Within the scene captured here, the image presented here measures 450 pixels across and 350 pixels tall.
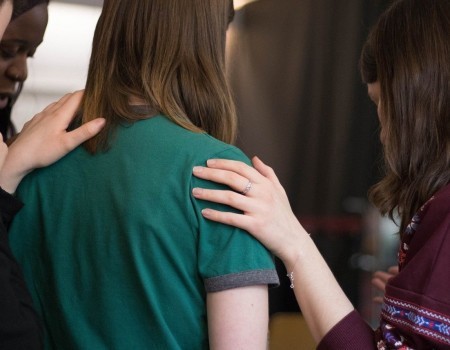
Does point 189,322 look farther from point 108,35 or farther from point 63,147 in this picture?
point 108,35

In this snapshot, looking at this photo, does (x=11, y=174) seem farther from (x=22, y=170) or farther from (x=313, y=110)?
(x=313, y=110)

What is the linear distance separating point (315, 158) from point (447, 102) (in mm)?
1619

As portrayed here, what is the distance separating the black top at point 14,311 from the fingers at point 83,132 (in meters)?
0.19

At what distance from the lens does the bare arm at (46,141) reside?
1158 mm

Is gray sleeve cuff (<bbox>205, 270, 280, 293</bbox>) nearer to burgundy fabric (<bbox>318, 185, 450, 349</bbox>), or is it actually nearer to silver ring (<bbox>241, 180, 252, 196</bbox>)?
silver ring (<bbox>241, 180, 252, 196</bbox>)

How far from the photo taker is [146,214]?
1078mm

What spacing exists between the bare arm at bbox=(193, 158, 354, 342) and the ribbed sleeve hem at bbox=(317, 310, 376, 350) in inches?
0.5

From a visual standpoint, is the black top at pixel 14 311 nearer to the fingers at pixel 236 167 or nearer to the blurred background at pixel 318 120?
the fingers at pixel 236 167

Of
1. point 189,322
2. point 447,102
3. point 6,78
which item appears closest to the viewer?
point 189,322

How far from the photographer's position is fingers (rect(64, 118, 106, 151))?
1147 millimetres

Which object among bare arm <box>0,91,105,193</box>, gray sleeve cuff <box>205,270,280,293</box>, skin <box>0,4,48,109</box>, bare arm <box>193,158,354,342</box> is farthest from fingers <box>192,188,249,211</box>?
skin <box>0,4,48,109</box>

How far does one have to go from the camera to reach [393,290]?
1.25 meters

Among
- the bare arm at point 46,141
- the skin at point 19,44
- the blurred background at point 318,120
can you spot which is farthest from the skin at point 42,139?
the blurred background at point 318,120

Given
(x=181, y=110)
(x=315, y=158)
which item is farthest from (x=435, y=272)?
(x=315, y=158)
